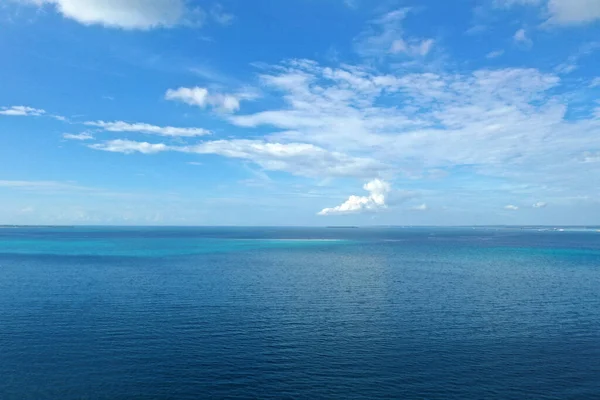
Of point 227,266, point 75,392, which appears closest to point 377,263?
point 227,266

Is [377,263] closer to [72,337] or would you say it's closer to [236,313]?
[236,313]

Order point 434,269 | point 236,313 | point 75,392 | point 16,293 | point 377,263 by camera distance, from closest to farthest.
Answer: point 75,392 → point 236,313 → point 16,293 → point 434,269 → point 377,263

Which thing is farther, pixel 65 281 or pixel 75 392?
pixel 65 281

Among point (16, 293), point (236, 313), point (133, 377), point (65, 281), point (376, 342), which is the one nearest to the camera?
point (133, 377)

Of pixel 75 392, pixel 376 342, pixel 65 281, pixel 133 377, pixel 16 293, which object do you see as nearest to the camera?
pixel 75 392

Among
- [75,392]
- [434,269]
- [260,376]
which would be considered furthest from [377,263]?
[75,392]

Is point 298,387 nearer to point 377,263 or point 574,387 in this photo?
point 574,387

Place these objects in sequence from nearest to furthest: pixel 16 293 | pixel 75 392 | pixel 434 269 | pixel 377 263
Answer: pixel 75 392, pixel 16 293, pixel 434 269, pixel 377 263

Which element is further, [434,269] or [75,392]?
[434,269]

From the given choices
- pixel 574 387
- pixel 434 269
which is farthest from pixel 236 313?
pixel 434 269
